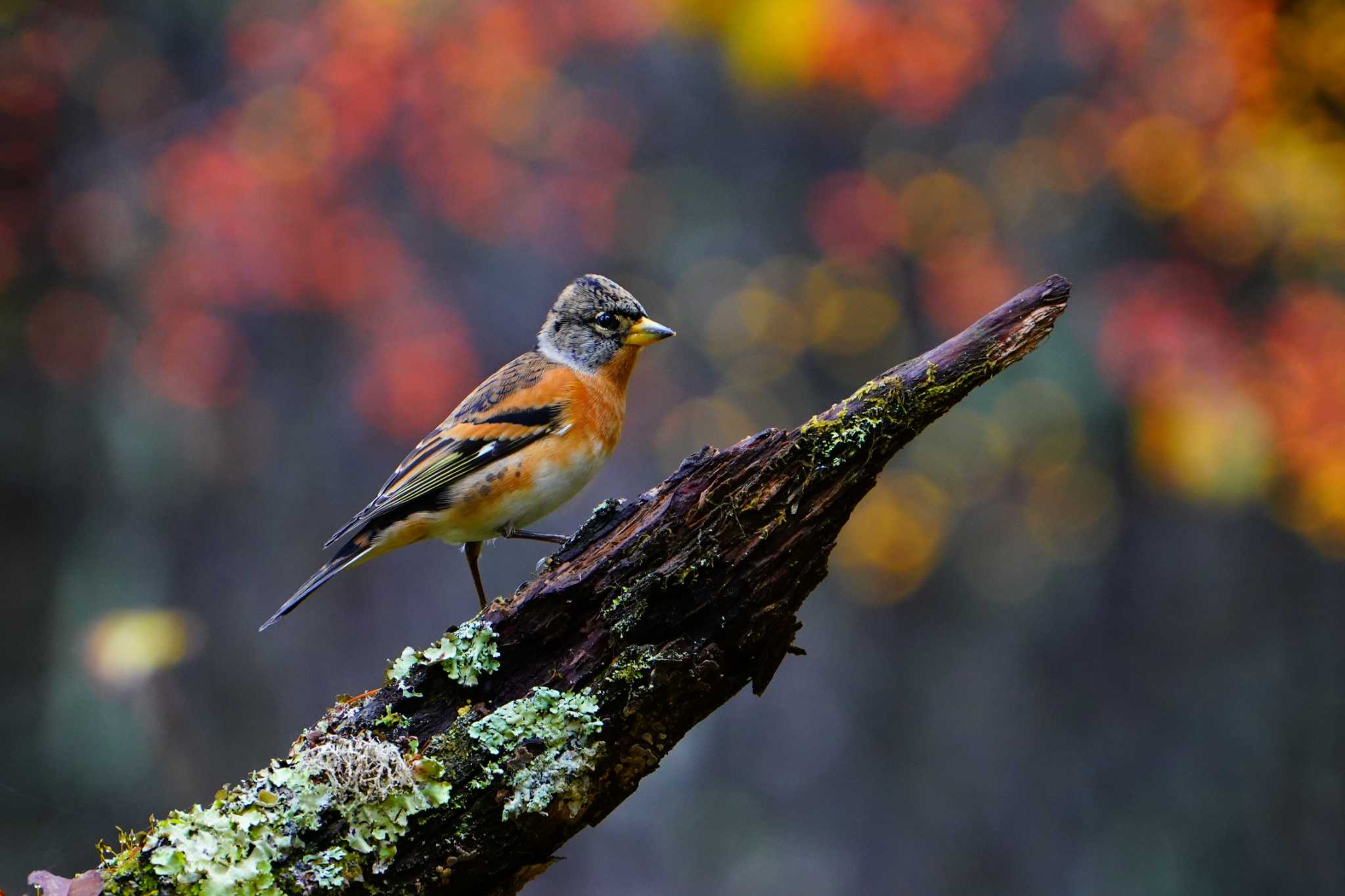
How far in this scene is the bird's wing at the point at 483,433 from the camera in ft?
8.80

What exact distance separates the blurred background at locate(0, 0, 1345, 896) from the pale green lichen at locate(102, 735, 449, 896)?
246 centimetres

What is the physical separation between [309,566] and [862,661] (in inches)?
91.2

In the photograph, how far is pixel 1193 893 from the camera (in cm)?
429

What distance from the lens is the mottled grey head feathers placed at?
3014 mm

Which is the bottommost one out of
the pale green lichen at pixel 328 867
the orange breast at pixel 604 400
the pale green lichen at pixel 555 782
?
the pale green lichen at pixel 555 782

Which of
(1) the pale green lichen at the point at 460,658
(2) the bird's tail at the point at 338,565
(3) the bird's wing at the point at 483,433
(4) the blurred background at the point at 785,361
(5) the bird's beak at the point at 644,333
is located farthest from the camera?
(4) the blurred background at the point at 785,361

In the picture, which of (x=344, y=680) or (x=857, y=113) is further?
(x=857, y=113)

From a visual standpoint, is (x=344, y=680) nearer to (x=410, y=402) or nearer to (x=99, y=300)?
(x=410, y=402)

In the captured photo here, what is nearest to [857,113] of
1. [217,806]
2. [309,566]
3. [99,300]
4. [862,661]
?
[862,661]

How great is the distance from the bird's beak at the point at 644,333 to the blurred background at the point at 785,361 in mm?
1537

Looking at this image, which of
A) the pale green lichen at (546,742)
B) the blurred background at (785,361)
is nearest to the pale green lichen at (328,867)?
the pale green lichen at (546,742)

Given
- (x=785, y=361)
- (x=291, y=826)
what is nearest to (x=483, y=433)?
(x=291, y=826)

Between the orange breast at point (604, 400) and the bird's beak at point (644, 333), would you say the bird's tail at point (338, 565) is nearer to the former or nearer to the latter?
the orange breast at point (604, 400)

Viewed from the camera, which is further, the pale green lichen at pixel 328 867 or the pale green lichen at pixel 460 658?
the pale green lichen at pixel 460 658
